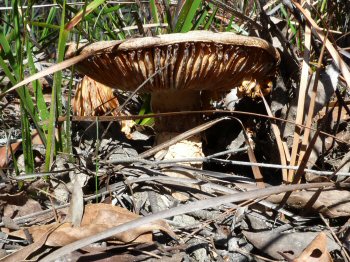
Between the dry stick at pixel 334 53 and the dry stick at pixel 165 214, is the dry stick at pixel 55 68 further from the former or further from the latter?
the dry stick at pixel 334 53

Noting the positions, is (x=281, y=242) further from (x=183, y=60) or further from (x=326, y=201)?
(x=183, y=60)

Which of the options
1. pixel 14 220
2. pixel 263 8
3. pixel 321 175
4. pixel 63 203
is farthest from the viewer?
pixel 263 8

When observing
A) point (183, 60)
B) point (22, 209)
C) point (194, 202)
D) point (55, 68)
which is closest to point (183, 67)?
point (183, 60)

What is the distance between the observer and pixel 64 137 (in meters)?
1.94

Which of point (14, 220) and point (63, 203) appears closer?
point (14, 220)

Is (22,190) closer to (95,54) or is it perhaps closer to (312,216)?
(95,54)

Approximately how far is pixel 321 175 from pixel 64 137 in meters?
1.08

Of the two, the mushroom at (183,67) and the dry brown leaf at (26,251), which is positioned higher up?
the mushroom at (183,67)

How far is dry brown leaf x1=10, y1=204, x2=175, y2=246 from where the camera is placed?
4.66 feet

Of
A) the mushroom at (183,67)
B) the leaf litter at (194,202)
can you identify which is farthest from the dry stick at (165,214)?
the mushroom at (183,67)

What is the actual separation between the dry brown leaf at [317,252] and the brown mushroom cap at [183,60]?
731 mm

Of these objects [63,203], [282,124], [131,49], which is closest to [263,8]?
[282,124]

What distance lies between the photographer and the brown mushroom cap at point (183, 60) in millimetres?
1635

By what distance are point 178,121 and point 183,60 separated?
1.58 ft
